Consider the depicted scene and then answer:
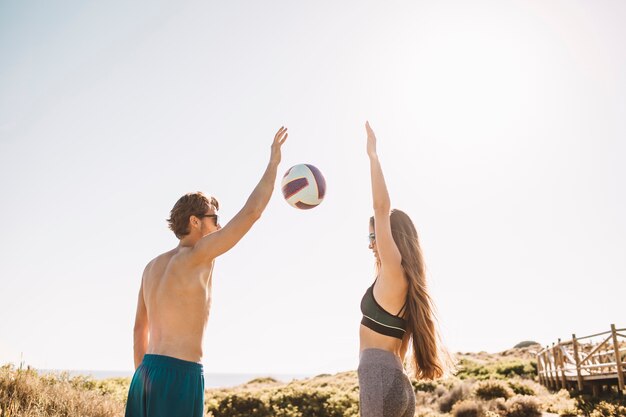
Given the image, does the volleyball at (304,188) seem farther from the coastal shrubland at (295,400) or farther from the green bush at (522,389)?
the green bush at (522,389)

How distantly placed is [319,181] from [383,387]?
2969mm

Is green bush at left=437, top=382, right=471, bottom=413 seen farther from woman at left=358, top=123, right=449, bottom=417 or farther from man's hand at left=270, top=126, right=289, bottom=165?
man's hand at left=270, top=126, right=289, bottom=165

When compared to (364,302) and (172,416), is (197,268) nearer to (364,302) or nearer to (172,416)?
(172,416)

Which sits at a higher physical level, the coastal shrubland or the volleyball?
the volleyball

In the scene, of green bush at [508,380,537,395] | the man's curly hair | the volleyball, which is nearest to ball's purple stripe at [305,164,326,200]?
the volleyball

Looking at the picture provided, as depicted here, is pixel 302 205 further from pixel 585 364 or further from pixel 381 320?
pixel 585 364

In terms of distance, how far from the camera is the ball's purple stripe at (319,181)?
520 cm

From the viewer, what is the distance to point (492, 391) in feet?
52.2

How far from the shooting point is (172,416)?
8.16 feet

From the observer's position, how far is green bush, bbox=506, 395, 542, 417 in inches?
511

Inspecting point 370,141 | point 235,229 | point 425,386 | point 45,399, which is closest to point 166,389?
point 235,229

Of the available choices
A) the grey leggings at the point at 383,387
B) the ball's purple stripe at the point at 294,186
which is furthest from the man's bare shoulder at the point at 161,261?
the ball's purple stripe at the point at 294,186

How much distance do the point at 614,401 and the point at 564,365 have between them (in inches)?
209

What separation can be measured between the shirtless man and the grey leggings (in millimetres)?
1001
